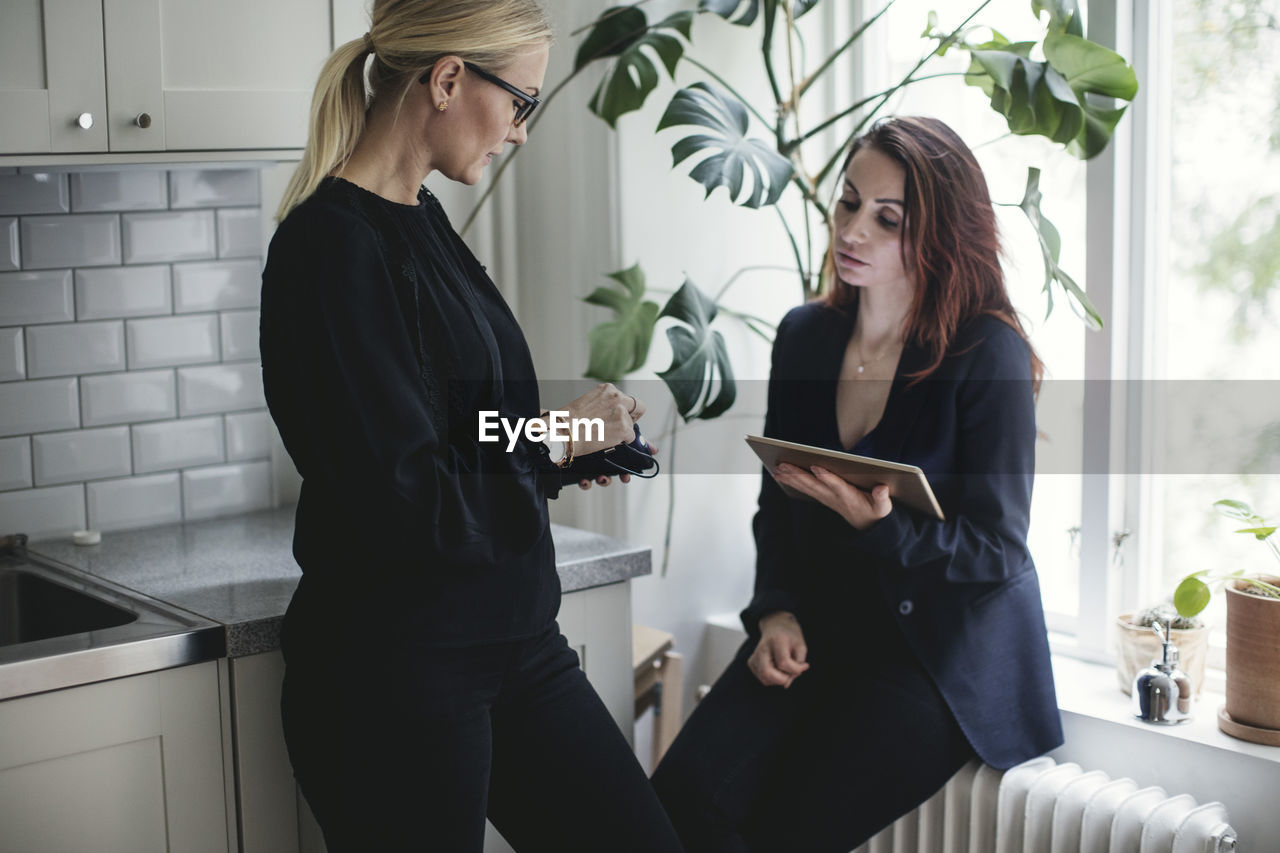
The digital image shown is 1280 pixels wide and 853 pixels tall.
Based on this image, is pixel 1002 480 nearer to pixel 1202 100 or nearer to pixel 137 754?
pixel 1202 100

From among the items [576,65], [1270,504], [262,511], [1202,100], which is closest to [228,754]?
[262,511]

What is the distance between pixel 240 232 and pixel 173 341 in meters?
0.24

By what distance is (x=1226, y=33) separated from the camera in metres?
2.00

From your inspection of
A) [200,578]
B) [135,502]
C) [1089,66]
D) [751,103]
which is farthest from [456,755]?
[751,103]

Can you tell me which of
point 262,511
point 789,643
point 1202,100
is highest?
point 1202,100

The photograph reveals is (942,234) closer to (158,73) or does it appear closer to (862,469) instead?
(862,469)

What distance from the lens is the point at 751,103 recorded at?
8.30 feet

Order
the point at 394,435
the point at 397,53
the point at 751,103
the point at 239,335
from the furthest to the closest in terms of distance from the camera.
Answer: the point at 751,103
the point at 239,335
the point at 397,53
the point at 394,435

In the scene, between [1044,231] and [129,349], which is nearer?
[1044,231]

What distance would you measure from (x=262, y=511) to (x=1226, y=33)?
193 centimetres

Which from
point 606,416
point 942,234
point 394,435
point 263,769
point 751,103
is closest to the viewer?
point 394,435

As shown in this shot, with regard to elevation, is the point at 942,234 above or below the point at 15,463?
above

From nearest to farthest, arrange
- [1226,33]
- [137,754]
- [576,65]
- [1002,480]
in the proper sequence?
[137,754]
[1002,480]
[1226,33]
[576,65]

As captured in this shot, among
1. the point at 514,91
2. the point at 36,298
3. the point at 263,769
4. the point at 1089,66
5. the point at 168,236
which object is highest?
the point at 1089,66
